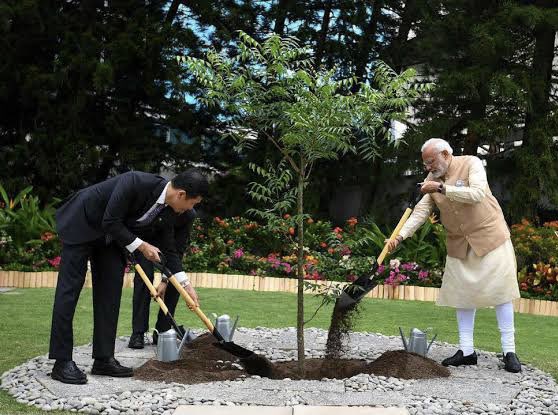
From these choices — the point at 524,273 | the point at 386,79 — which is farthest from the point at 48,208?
the point at 386,79

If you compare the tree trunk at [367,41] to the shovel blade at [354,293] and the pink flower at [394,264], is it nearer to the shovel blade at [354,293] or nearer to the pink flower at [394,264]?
the pink flower at [394,264]

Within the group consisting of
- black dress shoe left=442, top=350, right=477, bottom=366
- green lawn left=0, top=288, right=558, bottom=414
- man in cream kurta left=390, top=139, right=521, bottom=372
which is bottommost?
green lawn left=0, top=288, right=558, bottom=414

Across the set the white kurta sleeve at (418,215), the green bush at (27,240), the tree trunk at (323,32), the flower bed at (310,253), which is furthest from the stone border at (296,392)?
the tree trunk at (323,32)

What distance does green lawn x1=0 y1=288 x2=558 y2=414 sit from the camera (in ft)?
18.6

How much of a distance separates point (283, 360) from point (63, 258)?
177 cm

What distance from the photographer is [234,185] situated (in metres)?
13.9

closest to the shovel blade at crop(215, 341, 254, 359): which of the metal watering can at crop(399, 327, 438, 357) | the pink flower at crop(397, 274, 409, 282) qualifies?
the metal watering can at crop(399, 327, 438, 357)

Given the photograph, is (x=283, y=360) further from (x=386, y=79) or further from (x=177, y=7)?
(x=177, y=7)

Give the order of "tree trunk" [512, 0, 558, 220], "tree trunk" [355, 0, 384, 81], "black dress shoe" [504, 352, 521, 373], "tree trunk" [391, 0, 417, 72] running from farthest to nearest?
"tree trunk" [355, 0, 384, 81] → "tree trunk" [391, 0, 417, 72] → "tree trunk" [512, 0, 558, 220] → "black dress shoe" [504, 352, 521, 373]

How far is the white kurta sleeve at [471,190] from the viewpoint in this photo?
4859 mm

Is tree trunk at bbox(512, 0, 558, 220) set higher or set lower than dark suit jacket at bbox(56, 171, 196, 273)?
higher

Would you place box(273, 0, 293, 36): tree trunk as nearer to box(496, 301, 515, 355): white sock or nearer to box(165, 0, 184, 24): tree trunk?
box(165, 0, 184, 24): tree trunk

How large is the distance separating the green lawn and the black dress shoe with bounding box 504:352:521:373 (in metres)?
0.28

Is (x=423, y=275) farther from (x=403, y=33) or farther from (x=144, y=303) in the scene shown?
(x=403, y=33)
